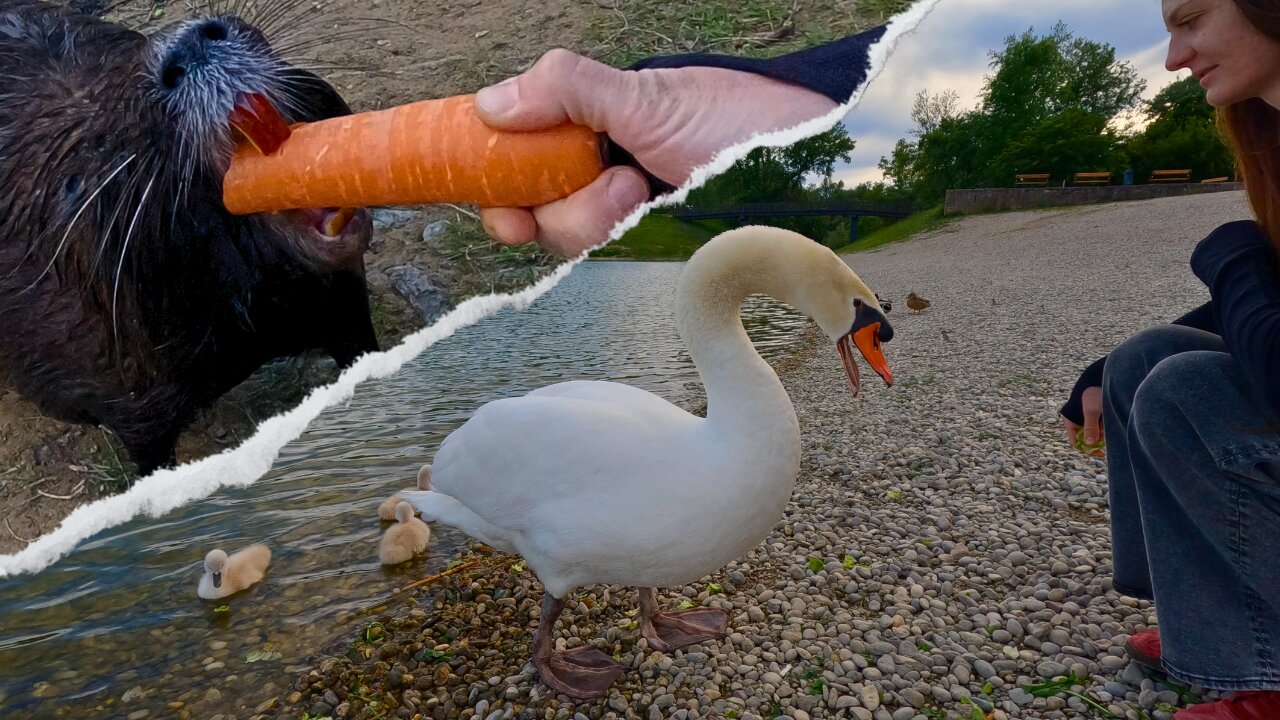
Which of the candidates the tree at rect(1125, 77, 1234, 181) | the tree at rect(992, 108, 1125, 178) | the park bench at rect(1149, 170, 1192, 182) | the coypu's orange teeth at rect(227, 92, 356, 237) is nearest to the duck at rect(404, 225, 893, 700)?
the coypu's orange teeth at rect(227, 92, 356, 237)

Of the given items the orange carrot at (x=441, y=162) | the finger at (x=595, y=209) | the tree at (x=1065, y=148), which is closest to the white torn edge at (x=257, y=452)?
the finger at (x=595, y=209)

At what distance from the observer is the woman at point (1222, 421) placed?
687 millimetres

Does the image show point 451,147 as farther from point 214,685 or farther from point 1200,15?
point 214,685

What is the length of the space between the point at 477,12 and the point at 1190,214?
15.2 meters

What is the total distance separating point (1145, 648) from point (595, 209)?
1.53 metres

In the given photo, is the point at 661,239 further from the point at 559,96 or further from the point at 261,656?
the point at 261,656

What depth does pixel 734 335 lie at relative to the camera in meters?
1.27

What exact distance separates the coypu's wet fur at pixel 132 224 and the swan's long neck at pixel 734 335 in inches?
26.7

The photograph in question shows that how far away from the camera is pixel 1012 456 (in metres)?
2.85

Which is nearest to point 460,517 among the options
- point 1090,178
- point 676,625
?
point 676,625

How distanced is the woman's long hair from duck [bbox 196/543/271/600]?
2539 millimetres

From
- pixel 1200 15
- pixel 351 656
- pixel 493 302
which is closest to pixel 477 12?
pixel 493 302

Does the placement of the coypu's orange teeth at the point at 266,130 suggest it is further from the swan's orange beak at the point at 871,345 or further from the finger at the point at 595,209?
the swan's orange beak at the point at 871,345

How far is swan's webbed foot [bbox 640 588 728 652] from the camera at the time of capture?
5.40ft
